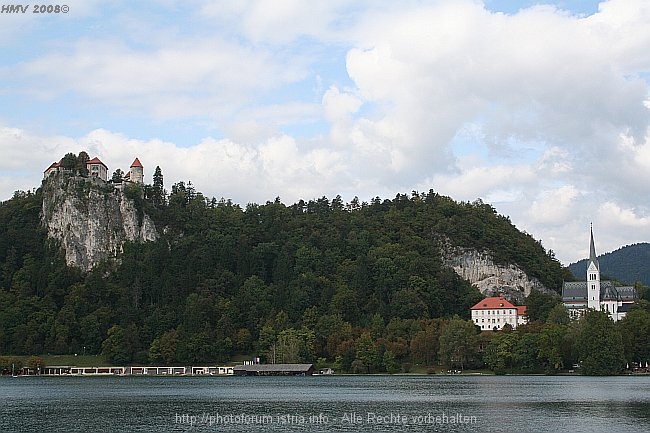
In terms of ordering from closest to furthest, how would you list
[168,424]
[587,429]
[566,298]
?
[587,429] < [168,424] < [566,298]

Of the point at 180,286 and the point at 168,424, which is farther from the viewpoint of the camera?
the point at 180,286

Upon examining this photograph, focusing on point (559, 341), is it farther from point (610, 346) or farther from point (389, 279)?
point (389, 279)

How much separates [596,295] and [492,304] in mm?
20407

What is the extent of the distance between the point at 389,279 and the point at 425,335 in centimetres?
4276

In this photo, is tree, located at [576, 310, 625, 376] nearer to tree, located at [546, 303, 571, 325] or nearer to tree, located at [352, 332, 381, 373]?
tree, located at [546, 303, 571, 325]

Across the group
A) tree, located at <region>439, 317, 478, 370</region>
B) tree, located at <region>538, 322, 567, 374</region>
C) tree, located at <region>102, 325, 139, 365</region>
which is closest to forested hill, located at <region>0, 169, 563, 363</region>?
tree, located at <region>102, 325, 139, 365</region>

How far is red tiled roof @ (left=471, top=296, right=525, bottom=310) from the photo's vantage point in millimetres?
181500

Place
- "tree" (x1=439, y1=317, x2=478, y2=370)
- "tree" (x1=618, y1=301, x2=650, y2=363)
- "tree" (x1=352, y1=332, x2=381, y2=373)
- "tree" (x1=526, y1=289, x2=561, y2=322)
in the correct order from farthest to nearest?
"tree" (x1=526, y1=289, x2=561, y2=322) → "tree" (x1=352, y1=332, x2=381, y2=373) → "tree" (x1=439, y1=317, x2=478, y2=370) → "tree" (x1=618, y1=301, x2=650, y2=363)

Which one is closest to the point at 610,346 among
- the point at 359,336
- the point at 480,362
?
the point at 480,362

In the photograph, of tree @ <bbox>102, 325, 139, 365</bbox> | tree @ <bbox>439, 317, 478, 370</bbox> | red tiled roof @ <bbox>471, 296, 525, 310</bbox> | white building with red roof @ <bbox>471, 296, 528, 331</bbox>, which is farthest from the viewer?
red tiled roof @ <bbox>471, 296, 525, 310</bbox>

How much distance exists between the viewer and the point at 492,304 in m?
183

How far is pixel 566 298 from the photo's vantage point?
188625 millimetres

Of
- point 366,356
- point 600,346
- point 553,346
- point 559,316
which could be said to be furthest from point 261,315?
point 600,346

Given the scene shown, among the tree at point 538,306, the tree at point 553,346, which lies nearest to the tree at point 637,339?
the tree at point 553,346
